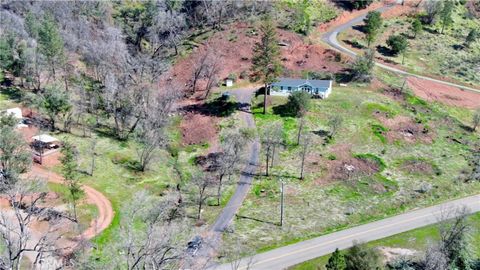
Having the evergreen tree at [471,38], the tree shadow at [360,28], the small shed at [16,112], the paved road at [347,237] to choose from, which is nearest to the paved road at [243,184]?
the paved road at [347,237]

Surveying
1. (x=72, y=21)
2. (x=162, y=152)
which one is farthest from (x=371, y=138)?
(x=72, y=21)

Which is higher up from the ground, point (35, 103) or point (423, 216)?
point (35, 103)

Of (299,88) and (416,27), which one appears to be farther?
(416,27)

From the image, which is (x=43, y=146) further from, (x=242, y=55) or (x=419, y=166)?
(x=419, y=166)


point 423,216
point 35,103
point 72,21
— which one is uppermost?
point 72,21

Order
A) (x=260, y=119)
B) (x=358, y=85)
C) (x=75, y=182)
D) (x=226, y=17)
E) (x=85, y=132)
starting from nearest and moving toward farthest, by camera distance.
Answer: (x=75, y=182)
(x=85, y=132)
(x=260, y=119)
(x=358, y=85)
(x=226, y=17)

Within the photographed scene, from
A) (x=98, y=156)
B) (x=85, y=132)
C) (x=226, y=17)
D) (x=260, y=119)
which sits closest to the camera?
(x=98, y=156)

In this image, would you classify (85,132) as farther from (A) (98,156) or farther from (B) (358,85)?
(B) (358,85)

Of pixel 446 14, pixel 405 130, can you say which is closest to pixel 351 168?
pixel 405 130
